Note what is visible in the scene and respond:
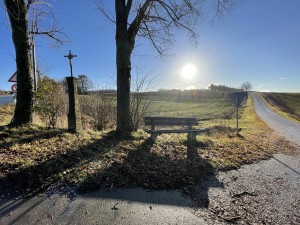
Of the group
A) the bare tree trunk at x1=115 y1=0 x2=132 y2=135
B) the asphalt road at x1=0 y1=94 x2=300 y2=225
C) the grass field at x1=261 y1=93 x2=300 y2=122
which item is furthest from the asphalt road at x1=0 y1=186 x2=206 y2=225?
the grass field at x1=261 y1=93 x2=300 y2=122

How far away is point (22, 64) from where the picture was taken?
236 inches

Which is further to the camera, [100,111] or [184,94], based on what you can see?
[184,94]

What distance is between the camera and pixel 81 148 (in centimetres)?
512

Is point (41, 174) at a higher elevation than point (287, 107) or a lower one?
higher

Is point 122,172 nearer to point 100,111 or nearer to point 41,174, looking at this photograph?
point 41,174

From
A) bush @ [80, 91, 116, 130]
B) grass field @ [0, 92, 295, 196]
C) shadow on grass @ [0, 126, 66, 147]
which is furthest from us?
bush @ [80, 91, 116, 130]

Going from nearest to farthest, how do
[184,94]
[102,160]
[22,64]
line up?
[102,160]
[22,64]
[184,94]

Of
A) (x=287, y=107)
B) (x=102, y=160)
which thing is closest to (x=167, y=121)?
(x=102, y=160)

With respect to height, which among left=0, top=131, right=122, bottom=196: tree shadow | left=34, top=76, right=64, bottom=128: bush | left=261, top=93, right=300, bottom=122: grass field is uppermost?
left=34, top=76, right=64, bottom=128: bush

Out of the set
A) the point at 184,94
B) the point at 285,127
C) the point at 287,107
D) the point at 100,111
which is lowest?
the point at 287,107

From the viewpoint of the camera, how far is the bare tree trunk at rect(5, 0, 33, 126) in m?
5.92

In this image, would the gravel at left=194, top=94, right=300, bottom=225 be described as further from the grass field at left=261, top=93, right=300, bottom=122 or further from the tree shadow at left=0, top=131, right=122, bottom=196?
the grass field at left=261, top=93, right=300, bottom=122

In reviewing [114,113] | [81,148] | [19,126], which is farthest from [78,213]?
[114,113]

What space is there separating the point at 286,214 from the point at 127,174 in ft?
8.94
